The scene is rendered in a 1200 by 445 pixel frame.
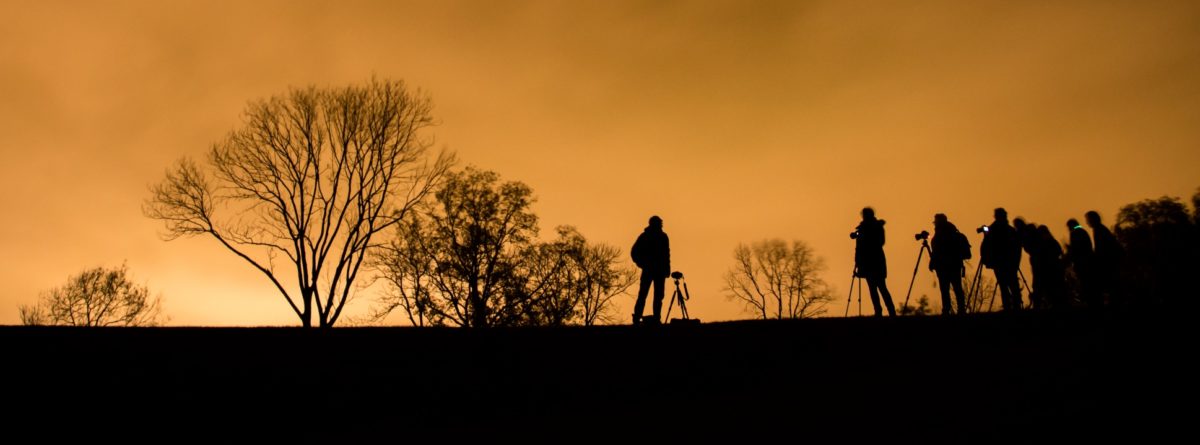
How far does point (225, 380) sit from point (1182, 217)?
53844 mm

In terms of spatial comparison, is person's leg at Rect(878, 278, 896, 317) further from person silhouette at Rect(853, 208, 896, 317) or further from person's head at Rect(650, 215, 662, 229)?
person's head at Rect(650, 215, 662, 229)

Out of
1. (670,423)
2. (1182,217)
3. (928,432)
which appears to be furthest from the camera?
(1182,217)

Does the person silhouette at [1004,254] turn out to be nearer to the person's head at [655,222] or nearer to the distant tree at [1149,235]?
the person's head at [655,222]

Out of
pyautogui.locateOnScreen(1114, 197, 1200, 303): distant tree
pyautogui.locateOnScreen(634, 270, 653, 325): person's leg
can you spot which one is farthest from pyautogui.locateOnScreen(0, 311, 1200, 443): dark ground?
pyautogui.locateOnScreen(1114, 197, 1200, 303): distant tree

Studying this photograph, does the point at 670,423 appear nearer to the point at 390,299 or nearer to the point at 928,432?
the point at 928,432

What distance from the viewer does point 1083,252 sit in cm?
1298

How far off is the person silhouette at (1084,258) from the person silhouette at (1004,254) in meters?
0.94

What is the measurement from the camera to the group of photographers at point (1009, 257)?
12.4 metres

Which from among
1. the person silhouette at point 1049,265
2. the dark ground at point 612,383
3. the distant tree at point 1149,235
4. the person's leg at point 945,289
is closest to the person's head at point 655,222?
the dark ground at point 612,383

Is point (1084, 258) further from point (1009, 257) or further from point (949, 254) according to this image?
point (949, 254)

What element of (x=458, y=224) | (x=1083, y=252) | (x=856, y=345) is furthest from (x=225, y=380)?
(x=458, y=224)

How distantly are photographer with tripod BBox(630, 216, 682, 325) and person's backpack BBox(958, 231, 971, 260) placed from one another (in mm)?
5851

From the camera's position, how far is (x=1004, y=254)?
1341cm

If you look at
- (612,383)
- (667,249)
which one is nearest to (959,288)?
(667,249)
